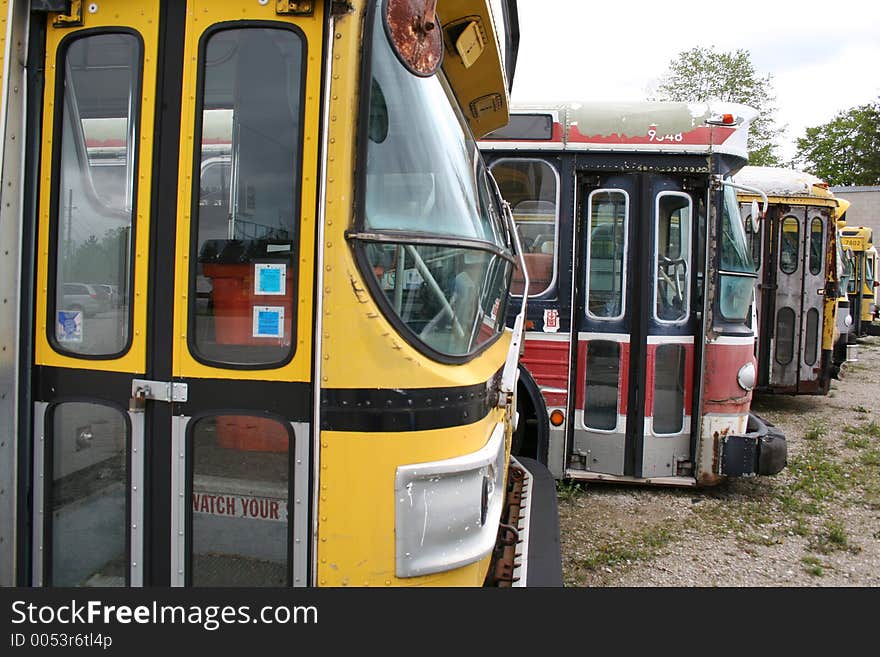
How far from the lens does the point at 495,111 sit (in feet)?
10.5

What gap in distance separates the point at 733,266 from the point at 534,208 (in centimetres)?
145

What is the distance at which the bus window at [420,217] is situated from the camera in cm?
191

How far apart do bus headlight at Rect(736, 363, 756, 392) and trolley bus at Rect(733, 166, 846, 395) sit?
3.81m

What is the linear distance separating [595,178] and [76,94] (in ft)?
11.7

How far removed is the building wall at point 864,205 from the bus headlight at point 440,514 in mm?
39785

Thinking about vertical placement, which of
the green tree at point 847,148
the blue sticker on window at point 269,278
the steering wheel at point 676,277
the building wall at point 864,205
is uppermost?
the green tree at point 847,148

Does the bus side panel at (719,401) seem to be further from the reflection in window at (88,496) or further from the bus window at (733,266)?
the reflection in window at (88,496)

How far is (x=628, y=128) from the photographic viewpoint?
478 centimetres

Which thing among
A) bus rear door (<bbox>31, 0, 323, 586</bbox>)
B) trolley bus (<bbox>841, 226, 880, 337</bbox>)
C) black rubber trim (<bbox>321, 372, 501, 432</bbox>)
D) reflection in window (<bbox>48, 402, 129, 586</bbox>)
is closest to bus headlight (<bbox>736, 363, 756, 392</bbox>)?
black rubber trim (<bbox>321, 372, 501, 432</bbox>)

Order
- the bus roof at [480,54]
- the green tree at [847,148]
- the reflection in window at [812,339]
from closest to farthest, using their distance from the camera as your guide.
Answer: the bus roof at [480,54], the reflection in window at [812,339], the green tree at [847,148]

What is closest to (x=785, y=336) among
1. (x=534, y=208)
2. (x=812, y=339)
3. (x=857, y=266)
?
(x=812, y=339)

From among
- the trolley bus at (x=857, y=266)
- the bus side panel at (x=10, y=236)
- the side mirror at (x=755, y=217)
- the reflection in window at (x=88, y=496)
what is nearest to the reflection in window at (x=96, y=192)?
the bus side panel at (x=10, y=236)

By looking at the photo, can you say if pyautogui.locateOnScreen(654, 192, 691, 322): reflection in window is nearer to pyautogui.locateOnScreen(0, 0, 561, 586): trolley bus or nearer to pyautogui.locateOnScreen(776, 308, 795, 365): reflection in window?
pyautogui.locateOnScreen(0, 0, 561, 586): trolley bus

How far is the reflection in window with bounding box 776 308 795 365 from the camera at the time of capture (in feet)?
27.5
